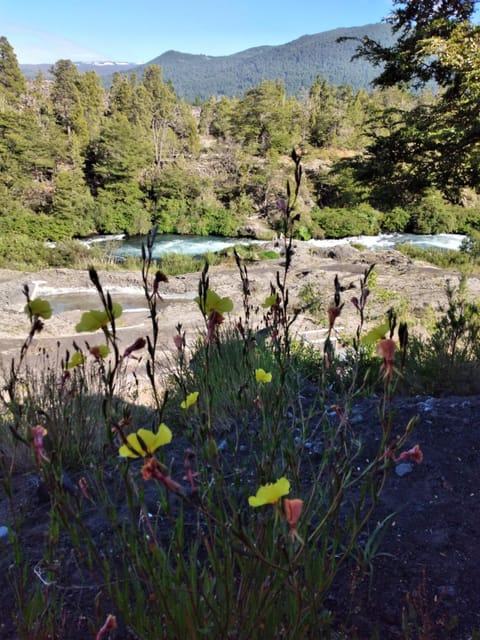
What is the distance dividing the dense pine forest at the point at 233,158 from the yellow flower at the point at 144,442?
820 cm

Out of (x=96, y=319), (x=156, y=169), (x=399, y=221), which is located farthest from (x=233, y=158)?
(x=96, y=319)

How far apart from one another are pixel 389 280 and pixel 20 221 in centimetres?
2057

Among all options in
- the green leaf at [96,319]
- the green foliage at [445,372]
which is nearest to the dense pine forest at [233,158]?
the green foliage at [445,372]

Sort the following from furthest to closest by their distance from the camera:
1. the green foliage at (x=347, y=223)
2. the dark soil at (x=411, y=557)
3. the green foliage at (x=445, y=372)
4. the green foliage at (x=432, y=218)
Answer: the green foliage at (x=347, y=223) → the green foliage at (x=432, y=218) → the green foliage at (x=445, y=372) → the dark soil at (x=411, y=557)

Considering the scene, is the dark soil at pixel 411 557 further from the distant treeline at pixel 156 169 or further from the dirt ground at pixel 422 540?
the distant treeline at pixel 156 169

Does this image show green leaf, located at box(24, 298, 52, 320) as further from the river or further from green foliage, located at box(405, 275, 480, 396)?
the river

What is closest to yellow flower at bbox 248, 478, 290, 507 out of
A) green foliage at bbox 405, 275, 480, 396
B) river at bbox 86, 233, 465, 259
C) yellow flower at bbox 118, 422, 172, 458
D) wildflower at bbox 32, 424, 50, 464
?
yellow flower at bbox 118, 422, 172, 458

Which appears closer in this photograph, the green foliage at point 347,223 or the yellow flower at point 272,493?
the yellow flower at point 272,493

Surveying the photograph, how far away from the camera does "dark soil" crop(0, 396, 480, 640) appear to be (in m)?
1.31

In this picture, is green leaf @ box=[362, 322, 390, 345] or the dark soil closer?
green leaf @ box=[362, 322, 390, 345]

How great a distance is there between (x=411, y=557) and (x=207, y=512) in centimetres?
128

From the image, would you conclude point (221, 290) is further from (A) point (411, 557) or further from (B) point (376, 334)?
(B) point (376, 334)

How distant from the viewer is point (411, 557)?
1582 millimetres

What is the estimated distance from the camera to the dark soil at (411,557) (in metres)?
1.31
